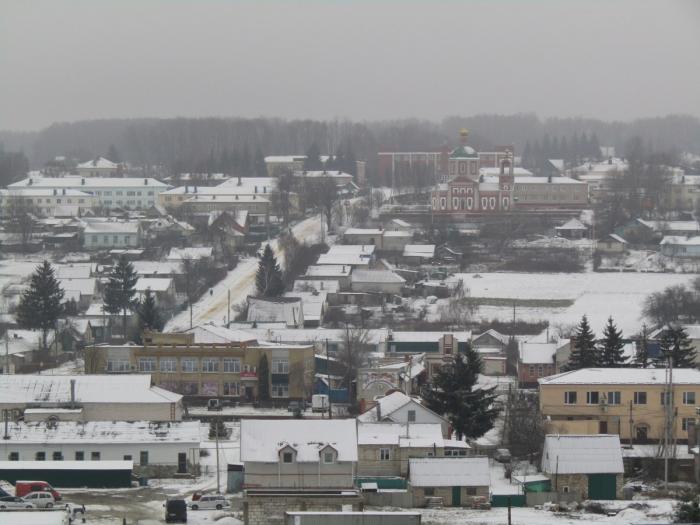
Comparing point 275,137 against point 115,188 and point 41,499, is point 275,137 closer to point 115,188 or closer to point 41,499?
point 115,188

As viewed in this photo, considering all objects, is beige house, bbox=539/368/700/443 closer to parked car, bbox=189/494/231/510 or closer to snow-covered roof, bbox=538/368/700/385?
snow-covered roof, bbox=538/368/700/385

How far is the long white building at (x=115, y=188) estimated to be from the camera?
42312mm

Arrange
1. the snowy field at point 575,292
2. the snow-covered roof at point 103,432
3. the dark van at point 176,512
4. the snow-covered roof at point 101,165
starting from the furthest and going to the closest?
1. the snow-covered roof at point 101,165
2. the snowy field at point 575,292
3. the snow-covered roof at point 103,432
4. the dark van at point 176,512

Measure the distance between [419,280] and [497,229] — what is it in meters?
6.40

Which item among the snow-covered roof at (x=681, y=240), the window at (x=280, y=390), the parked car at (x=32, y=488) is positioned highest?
the snow-covered roof at (x=681, y=240)

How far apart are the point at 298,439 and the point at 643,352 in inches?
246

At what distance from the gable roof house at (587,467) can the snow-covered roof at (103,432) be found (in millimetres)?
3166

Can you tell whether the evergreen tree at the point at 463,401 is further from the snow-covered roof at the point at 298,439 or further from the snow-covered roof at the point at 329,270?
the snow-covered roof at the point at 329,270

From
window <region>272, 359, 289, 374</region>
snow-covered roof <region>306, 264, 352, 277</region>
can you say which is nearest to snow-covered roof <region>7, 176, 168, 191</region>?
snow-covered roof <region>306, 264, 352, 277</region>

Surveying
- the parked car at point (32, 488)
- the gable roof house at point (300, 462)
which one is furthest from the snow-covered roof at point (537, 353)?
the parked car at point (32, 488)

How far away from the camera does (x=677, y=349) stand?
19.0m

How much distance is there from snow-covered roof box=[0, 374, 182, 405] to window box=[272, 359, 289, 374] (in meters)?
2.15

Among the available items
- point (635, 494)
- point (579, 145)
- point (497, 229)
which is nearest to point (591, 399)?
point (635, 494)

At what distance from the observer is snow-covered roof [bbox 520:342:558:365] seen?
66.3ft
